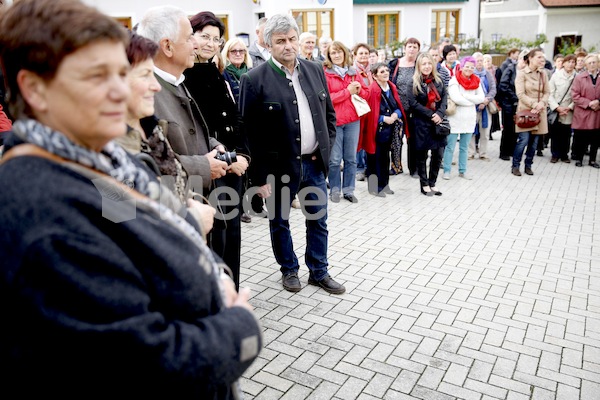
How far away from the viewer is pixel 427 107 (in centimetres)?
732

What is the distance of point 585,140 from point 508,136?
1312mm

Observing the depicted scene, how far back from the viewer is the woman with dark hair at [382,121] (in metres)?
7.34

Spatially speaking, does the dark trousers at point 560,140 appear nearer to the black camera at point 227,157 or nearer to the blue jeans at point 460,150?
the blue jeans at point 460,150

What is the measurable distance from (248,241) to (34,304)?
4.67 metres

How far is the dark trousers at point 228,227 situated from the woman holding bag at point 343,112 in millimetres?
3582

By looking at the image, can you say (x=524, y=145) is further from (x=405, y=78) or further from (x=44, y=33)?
(x=44, y=33)

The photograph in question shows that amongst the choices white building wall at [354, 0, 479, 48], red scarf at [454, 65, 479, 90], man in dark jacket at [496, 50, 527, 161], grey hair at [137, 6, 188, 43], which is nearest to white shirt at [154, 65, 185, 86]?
grey hair at [137, 6, 188, 43]

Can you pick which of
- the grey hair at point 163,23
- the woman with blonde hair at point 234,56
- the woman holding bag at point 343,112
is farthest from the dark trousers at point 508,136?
the grey hair at point 163,23

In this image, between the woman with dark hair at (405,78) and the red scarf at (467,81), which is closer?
the woman with dark hair at (405,78)

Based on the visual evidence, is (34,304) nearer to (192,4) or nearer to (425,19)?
(192,4)

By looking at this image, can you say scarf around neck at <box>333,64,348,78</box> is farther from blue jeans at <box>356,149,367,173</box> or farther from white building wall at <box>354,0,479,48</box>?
white building wall at <box>354,0,479,48</box>

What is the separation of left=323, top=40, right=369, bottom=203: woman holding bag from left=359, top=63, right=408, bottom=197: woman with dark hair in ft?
0.78

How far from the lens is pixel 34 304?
991 millimetres

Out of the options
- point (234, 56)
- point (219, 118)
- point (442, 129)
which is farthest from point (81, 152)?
point (442, 129)
